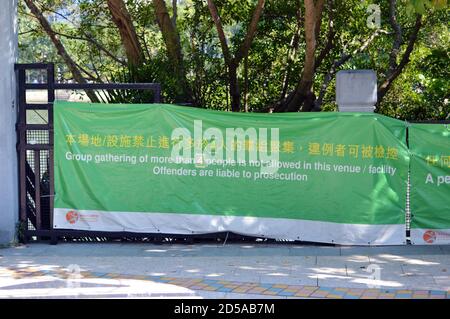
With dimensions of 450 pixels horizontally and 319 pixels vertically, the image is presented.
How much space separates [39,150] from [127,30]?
409cm

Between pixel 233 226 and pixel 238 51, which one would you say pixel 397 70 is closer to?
pixel 238 51

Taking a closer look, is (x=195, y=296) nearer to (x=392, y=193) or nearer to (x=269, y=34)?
(x=392, y=193)

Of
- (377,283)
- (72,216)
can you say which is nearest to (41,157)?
(72,216)

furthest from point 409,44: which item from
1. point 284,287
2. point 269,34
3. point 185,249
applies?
point 284,287

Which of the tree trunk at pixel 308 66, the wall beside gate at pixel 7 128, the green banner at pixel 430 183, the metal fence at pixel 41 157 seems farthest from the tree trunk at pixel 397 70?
the wall beside gate at pixel 7 128

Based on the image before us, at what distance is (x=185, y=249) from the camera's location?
9.39 meters

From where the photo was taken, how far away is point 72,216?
969 centimetres

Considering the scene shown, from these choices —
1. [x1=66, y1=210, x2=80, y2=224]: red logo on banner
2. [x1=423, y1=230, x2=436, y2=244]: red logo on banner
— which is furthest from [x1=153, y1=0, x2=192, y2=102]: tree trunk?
[x1=423, y1=230, x2=436, y2=244]: red logo on banner

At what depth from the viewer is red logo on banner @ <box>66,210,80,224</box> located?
968 cm

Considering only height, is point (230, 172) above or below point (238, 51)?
below

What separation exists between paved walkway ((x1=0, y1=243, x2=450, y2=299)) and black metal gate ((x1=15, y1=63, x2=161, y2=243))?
0.27 metres

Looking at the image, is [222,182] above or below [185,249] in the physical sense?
above

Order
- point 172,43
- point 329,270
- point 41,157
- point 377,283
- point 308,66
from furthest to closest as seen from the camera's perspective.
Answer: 1. point 172,43
2. point 308,66
3. point 41,157
4. point 329,270
5. point 377,283

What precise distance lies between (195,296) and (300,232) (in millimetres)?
2870
